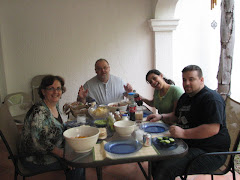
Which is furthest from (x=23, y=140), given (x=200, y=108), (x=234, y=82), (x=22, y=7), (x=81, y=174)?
(x=234, y=82)

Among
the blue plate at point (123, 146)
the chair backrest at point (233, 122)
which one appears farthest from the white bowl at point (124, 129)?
the chair backrest at point (233, 122)

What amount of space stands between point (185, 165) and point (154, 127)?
0.35m

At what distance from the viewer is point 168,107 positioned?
2.08 meters

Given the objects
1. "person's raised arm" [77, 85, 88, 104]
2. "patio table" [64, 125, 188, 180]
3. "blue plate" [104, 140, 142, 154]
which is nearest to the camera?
"patio table" [64, 125, 188, 180]

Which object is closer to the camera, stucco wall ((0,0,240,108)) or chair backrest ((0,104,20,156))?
chair backrest ((0,104,20,156))

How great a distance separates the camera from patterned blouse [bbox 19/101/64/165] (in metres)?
1.43

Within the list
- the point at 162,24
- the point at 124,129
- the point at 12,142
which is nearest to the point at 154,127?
the point at 124,129

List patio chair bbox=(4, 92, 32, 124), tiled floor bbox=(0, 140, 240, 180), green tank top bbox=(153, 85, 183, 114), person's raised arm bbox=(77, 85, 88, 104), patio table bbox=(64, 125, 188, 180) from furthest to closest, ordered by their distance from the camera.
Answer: patio chair bbox=(4, 92, 32, 124), person's raised arm bbox=(77, 85, 88, 104), tiled floor bbox=(0, 140, 240, 180), green tank top bbox=(153, 85, 183, 114), patio table bbox=(64, 125, 188, 180)

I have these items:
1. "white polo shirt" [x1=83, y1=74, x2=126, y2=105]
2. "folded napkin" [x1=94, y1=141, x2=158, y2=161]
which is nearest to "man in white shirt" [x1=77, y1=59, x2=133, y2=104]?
"white polo shirt" [x1=83, y1=74, x2=126, y2=105]

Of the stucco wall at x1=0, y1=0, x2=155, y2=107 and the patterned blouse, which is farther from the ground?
the stucco wall at x1=0, y1=0, x2=155, y2=107

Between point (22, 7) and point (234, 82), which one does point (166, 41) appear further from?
point (22, 7)

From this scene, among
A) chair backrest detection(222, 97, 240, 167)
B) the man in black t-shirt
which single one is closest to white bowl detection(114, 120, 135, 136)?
the man in black t-shirt

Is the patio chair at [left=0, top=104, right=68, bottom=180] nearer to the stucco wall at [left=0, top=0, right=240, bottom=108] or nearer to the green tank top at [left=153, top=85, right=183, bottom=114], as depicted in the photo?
the green tank top at [left=153, top=85, right=183, bottom=114]

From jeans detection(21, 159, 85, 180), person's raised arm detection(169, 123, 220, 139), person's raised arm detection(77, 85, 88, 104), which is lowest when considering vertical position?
jeans detection(21, 159, 85, 180)
